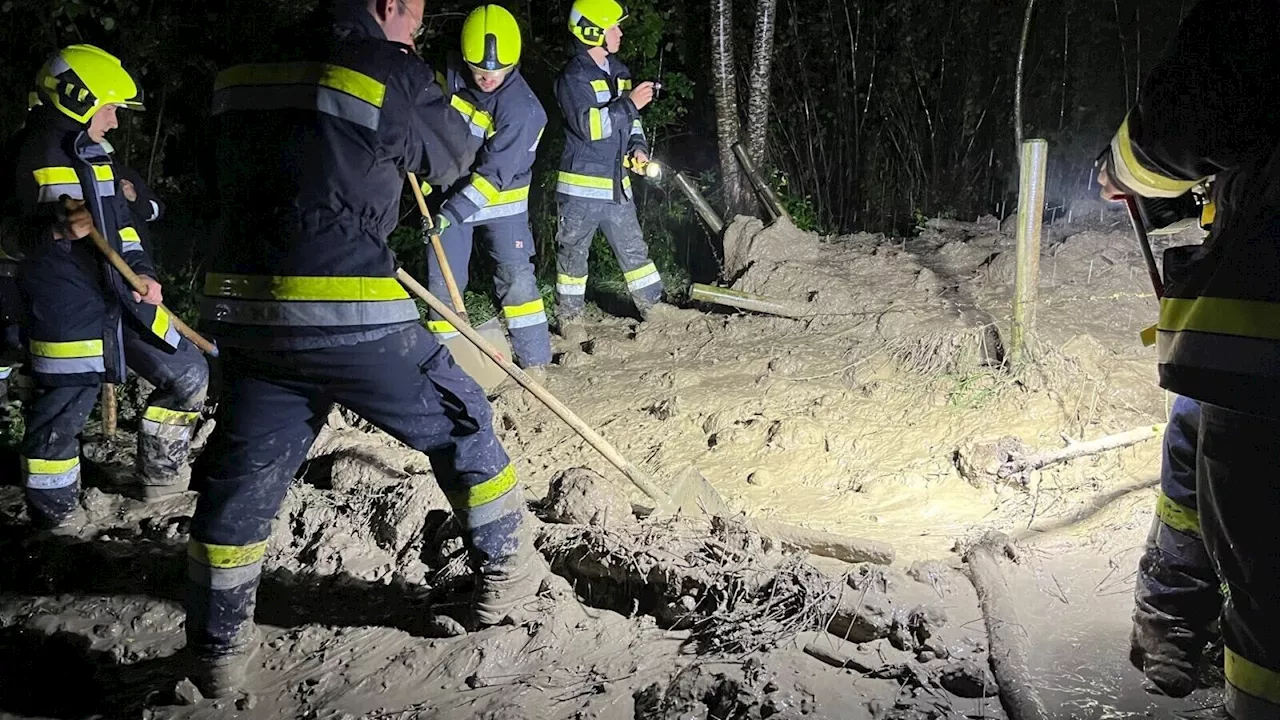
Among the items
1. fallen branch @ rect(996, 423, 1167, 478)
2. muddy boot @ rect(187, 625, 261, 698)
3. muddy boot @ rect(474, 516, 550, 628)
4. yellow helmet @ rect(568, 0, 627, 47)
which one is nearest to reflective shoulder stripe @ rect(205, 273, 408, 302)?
muddy boot @ rect(474, 516, 550, 628)

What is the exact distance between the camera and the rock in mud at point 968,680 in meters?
2.68

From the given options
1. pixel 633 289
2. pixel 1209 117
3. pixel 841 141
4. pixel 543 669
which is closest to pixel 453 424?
pixel 543 669

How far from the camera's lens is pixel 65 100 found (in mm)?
4422

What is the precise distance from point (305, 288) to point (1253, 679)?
2768 millimetres

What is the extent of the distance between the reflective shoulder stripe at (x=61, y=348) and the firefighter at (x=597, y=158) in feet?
10.7

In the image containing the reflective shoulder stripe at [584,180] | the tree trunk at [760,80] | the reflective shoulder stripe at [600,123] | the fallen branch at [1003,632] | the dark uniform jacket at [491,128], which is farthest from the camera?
the tree trunk at [760,80]

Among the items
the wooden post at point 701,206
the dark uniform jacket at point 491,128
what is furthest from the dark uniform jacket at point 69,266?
the wooden post at point 701,206

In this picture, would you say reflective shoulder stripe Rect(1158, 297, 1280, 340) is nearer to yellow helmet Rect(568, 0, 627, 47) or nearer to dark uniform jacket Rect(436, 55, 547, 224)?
dark uniform jacket Rect(436, 55, 547, 224)

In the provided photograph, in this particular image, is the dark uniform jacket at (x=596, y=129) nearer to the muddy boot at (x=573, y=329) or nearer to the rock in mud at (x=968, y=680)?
the muddy boot at (x=573, y=329)

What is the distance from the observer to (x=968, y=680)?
2.70 meters

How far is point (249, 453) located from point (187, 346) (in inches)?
100

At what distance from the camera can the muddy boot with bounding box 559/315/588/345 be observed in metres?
7.09

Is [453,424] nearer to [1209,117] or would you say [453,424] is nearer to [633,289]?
[1209,117]

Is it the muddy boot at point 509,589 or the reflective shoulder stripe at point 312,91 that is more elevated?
the reflective shoulder stripe at point 312,91
